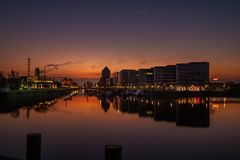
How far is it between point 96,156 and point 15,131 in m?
15.1

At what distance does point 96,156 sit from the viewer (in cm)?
1977

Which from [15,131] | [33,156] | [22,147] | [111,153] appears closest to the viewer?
[111,153]

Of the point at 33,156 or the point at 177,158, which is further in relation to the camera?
the point at 177,158

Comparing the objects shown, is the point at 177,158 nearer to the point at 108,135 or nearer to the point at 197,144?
the point at 197,144

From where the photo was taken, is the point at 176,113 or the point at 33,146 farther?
the point at 176,113

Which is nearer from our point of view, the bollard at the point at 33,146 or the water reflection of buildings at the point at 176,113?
the bollard at the point at 33,146

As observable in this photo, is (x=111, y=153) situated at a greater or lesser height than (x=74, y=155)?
greater

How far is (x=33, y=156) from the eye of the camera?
1157cm

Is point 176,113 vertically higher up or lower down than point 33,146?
lower down

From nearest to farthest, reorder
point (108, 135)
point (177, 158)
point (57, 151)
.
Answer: point (177, 158)
point (57, 151)
point (108, 135)

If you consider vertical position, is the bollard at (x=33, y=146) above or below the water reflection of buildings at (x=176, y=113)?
above

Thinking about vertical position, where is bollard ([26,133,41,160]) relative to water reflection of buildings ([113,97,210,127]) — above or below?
above

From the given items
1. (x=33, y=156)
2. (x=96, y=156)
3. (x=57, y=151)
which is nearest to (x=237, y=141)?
(x=96, y=156)

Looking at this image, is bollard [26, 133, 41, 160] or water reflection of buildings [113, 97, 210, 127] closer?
bollard [26, 133, 41, 160]
